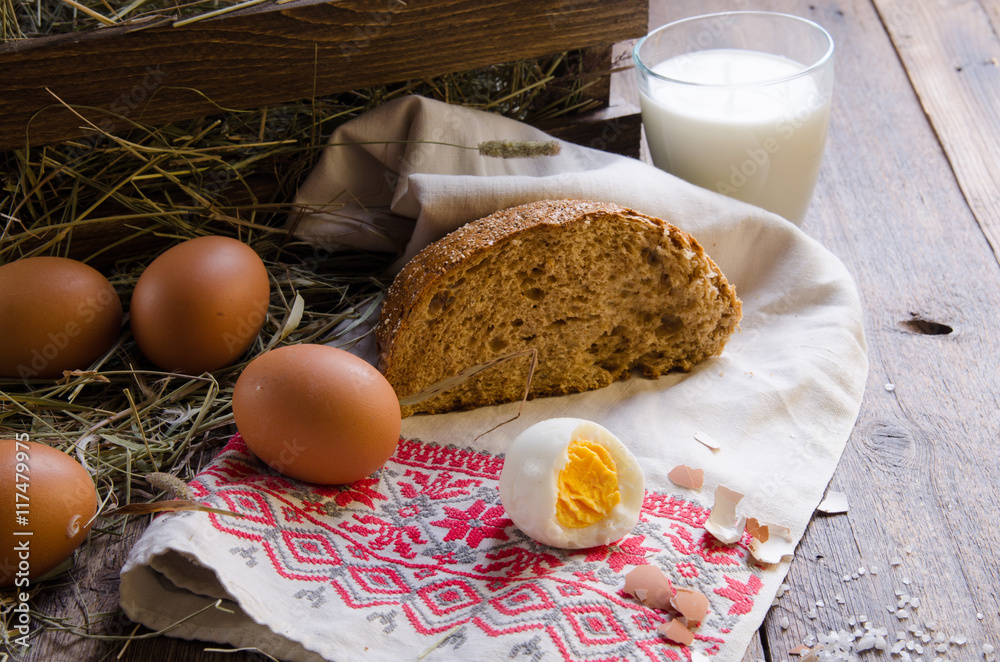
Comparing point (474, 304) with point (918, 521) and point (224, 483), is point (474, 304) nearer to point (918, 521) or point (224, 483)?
point (224, 483)

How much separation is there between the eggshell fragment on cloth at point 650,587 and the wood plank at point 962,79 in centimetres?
122

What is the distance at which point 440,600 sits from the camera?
1.19 metres

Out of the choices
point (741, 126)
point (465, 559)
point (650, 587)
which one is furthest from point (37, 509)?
point (741, 126)

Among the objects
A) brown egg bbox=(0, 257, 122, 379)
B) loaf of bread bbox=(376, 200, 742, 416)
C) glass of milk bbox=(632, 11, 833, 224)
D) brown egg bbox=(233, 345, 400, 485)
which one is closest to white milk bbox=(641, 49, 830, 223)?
glass of milk bbox=(632, 11, 833, 224)

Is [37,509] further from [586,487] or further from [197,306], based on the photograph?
[586,487]

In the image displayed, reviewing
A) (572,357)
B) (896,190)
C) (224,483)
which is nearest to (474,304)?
(572,357)

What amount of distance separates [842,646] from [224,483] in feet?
3.01

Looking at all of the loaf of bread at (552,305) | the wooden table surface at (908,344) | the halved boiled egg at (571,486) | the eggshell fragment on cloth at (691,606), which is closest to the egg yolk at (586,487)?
the halved boiled egg at (571,486)

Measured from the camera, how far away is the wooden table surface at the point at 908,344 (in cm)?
118

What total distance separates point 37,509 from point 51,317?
0.46 m

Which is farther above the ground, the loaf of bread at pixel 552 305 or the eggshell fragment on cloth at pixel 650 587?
the loaf of bread at pixel 552 305

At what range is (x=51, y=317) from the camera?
148 cm

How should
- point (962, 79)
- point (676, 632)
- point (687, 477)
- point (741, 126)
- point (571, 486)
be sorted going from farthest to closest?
point (962, 79)
point (741, 126)
point (687, 477)
point (571, 486)
point (676, 632)

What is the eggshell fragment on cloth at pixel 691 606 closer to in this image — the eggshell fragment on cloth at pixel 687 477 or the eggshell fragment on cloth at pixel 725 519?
the eggshell fragment on cloth at pixel 725 519
